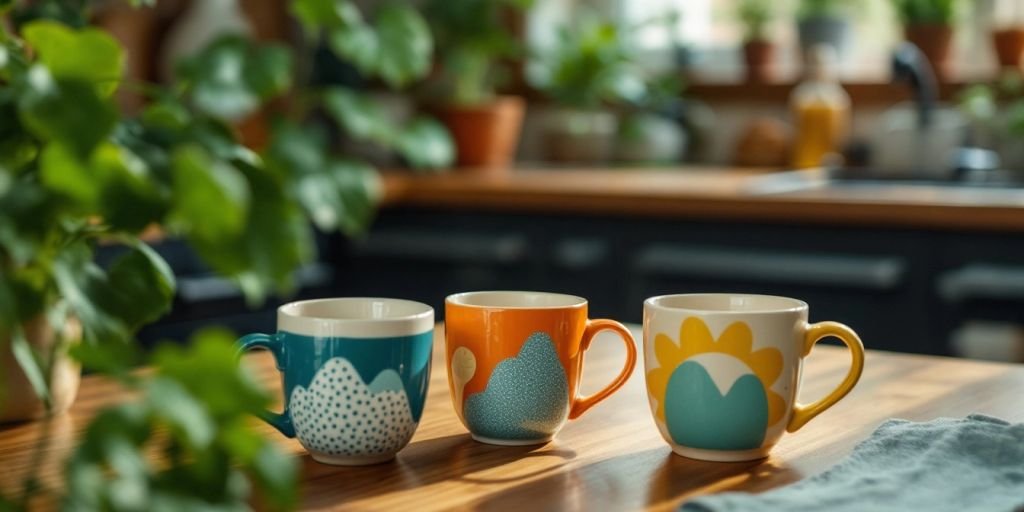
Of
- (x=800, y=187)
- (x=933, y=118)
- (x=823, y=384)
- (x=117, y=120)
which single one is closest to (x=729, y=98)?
(x=933, y=118)

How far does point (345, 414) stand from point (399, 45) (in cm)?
205

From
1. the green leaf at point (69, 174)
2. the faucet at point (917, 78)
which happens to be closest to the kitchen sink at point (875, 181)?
the faucet at point (917, 78)

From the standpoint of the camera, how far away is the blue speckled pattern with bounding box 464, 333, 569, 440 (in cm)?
87

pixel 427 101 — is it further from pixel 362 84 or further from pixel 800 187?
pixel 800 187

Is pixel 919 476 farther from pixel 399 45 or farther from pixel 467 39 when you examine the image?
pixel 467 39

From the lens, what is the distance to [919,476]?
2.55ft

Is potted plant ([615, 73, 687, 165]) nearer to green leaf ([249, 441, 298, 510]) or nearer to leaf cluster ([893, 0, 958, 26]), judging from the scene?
leaf cluster ([893, 0, 958, 26])

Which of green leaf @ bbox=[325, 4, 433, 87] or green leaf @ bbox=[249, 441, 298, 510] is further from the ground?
green leaf @ bbox=[325, 4, 433, 87]

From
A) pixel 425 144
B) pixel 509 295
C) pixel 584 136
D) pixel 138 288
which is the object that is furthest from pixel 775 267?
pixel 138 288

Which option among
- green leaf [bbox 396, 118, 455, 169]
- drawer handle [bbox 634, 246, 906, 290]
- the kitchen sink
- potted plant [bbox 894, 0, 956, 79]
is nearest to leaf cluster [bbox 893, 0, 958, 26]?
potted plant [bbox 894, 0, 956, 79]

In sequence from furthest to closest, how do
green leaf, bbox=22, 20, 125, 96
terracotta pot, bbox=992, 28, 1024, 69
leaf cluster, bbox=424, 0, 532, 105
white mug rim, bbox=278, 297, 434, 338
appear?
leaf cluster, bbox=424, 0, 532, 105 → terracotta pot, bbox=992, 28, 1024, 69 → white mug rim, bbox=278, 297, 434, 338 → green leaf, bbox=22, 20, 125, 96

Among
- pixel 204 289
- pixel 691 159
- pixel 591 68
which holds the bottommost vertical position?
pixel 204 289

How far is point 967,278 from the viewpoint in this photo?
84.7 inches

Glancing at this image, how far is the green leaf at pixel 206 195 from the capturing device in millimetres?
444
